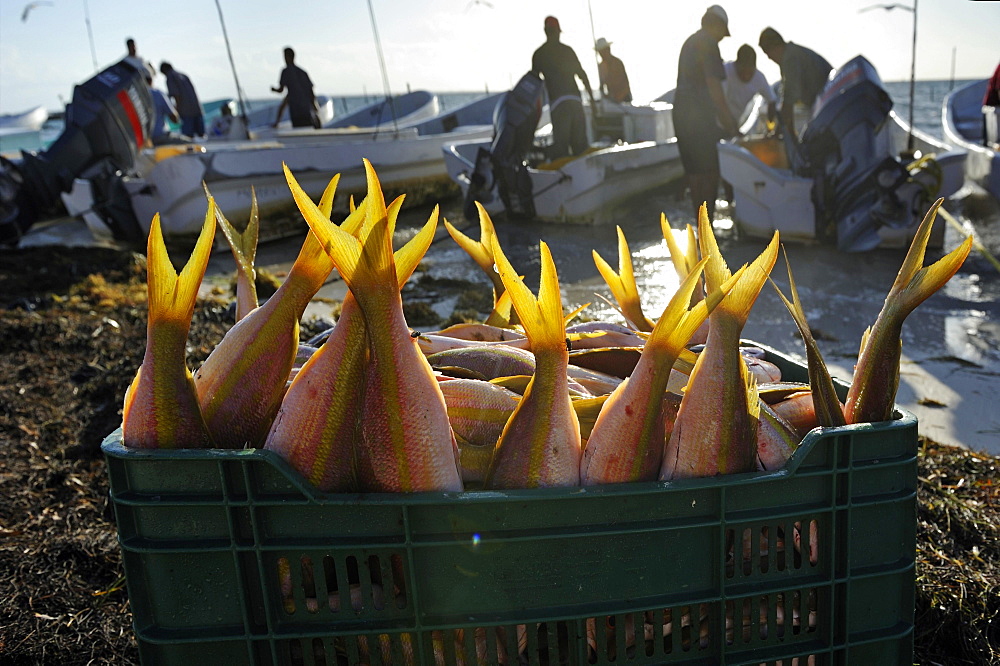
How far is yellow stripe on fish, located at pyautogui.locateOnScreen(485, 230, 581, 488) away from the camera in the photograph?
4.04ft

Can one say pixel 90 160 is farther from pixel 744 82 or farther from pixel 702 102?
pixel 744 82

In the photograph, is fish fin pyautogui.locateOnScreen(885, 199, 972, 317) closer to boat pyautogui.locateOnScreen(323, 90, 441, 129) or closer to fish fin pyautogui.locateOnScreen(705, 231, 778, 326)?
fish fin pyautogui.locateOnScreen(705, 231, 778, 326)

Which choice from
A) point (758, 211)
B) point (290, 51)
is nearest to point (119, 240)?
point (290, 51)

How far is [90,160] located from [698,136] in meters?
7.87

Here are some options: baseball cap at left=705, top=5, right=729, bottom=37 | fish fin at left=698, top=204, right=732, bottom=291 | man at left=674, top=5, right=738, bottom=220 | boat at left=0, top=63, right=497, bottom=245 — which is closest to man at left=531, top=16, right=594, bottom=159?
man at left=674, top=5, right=738, bottom=220

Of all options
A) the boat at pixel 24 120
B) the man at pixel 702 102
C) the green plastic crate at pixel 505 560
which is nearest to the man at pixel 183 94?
the man at pixel 702 102

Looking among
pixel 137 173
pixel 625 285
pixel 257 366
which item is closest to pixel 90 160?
pixel 137 173

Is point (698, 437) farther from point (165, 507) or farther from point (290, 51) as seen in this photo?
point (290, 51)

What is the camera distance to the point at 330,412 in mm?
1255

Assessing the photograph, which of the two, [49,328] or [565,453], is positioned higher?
[565,453]

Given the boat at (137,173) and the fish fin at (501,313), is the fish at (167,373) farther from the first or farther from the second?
the boat at (137,173)

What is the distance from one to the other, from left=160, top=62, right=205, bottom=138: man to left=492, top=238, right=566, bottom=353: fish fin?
48.3 ft

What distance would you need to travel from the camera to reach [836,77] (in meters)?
6.46

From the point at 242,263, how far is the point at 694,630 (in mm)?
1394
